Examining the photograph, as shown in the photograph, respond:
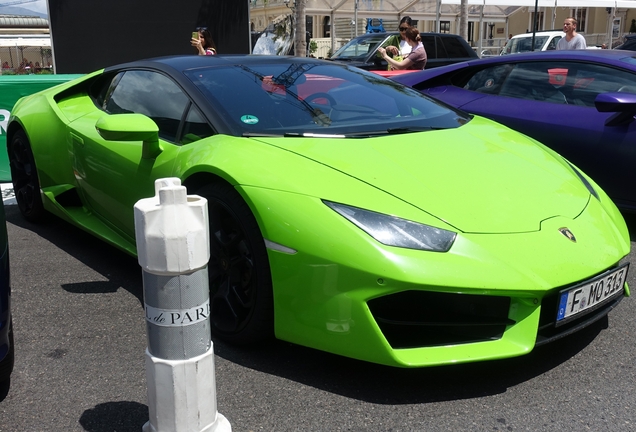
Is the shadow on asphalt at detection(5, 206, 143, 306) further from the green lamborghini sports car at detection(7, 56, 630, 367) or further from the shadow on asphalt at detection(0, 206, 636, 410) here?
the shadow on asphalt at detection(0, 206, 636, 410)

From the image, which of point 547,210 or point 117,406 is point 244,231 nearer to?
point 117,406

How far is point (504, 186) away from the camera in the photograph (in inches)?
108

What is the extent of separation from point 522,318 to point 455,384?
0.36 metres

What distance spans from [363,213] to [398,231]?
5.5 inches

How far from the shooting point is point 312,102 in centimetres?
333

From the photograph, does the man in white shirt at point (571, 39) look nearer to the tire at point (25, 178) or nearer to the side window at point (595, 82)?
the side window at point (595, 82)

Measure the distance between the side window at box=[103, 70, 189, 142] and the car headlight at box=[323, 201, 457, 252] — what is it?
3.93ft

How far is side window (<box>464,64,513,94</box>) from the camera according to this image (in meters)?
5.07

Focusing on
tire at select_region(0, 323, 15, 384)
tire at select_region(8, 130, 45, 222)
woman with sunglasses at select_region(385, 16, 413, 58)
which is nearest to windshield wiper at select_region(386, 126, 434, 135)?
tire at select_region(0, 323, 15, 384)

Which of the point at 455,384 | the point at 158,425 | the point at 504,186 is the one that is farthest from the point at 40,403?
the point at 504,186

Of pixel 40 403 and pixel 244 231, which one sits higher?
pixel 244 231

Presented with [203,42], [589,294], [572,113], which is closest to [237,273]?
[589,294]

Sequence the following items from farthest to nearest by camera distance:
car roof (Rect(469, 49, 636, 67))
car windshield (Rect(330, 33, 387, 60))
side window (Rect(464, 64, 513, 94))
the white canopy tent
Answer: the white canopy tent < car windshield (Rect(330, 33, 387, 60)) < side window (Rect(464, 64, 513, 94)) < car roof (Rect(469, 49, 636, 67))

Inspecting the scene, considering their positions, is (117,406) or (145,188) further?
(145,188)
